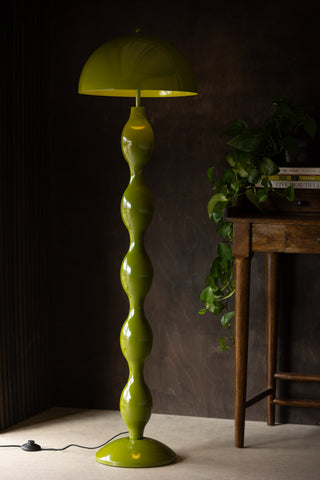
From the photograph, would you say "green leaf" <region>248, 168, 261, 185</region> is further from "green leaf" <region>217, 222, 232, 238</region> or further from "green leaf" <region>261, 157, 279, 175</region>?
"green leaf" <region>217, 222, 232, 238</region>

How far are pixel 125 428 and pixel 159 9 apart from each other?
6.08 feet

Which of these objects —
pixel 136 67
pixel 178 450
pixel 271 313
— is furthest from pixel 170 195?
pixel 178 450

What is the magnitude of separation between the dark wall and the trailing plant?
0.52ft

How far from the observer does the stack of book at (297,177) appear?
10.5ft

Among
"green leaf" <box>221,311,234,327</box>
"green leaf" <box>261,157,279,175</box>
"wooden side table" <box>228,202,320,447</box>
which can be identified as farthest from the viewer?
"green leaf" <box>221,311,234,327</box>

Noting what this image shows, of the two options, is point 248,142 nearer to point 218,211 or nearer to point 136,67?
point 218,211

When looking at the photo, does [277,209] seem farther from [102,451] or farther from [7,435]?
[7,435]

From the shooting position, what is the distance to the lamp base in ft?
9.53

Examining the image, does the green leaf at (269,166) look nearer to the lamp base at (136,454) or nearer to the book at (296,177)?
the book at (296,177)

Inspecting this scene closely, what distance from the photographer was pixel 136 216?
9.51ft

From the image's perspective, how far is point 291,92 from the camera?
3400 mm

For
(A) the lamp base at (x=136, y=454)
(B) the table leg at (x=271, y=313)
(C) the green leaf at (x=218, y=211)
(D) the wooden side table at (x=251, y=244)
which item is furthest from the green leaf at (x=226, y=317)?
(A) the lamp base at (x=136, y=454)

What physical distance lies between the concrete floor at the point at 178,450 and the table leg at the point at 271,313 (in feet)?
0.79

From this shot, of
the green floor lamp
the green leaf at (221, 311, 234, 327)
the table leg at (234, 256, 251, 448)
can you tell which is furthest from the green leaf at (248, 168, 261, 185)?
the green leaf at (221, 311, 234, 327)
